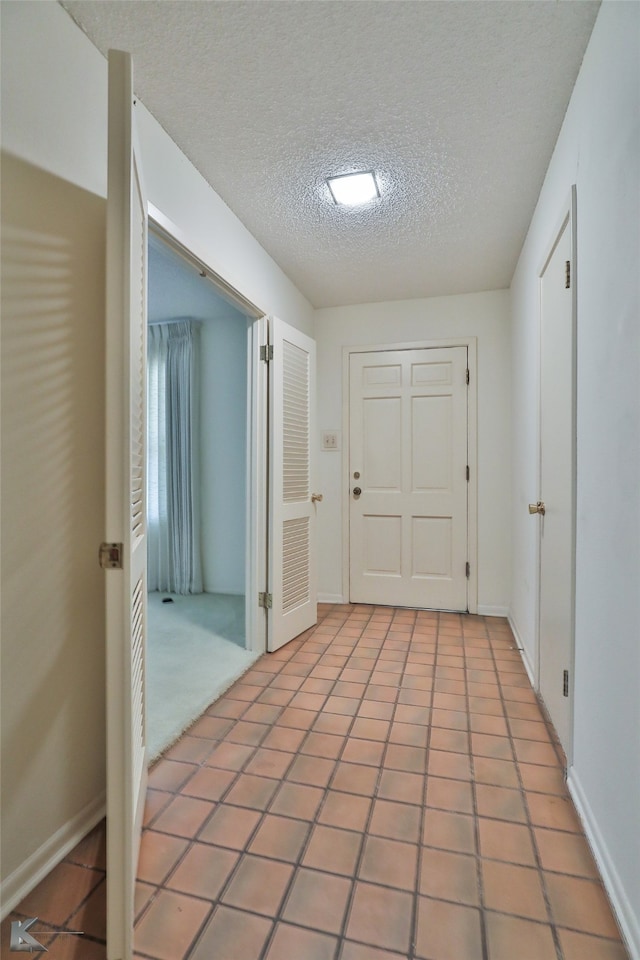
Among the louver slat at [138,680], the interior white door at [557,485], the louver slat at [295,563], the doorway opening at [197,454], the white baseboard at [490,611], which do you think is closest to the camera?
the louver slat at [138,680]

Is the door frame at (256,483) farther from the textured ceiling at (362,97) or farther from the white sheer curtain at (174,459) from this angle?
the white sheer curtain at (174,459)

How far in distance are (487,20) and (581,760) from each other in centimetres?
221

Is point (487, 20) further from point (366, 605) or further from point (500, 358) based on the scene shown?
point (366, 605)

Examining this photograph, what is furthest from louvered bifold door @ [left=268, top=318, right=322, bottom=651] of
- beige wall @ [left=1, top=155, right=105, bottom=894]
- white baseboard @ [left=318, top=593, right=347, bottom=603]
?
beige wall @ [left=1, top=155, right=105, bottom=894]

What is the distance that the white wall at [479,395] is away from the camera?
3520 mm

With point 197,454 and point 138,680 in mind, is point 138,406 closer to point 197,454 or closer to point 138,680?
point 138,680

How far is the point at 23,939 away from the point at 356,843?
82 centimetres

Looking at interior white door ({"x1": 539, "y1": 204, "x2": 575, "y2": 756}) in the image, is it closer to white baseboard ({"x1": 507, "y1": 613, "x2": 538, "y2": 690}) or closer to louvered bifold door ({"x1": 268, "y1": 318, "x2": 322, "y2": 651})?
white baseboard ({"x1": 507, "y1": 613, "x2": 538, "y2": 690})

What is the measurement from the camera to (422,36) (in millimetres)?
1435

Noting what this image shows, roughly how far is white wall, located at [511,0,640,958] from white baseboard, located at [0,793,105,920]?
1396 mm

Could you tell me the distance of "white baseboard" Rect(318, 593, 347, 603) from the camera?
12.6ft

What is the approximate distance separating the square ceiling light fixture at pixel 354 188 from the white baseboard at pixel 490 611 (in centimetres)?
277

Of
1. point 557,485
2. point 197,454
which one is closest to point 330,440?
point 197,454

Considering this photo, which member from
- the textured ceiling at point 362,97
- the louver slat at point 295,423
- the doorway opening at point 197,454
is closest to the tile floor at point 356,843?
the louver slat at point 295,423
